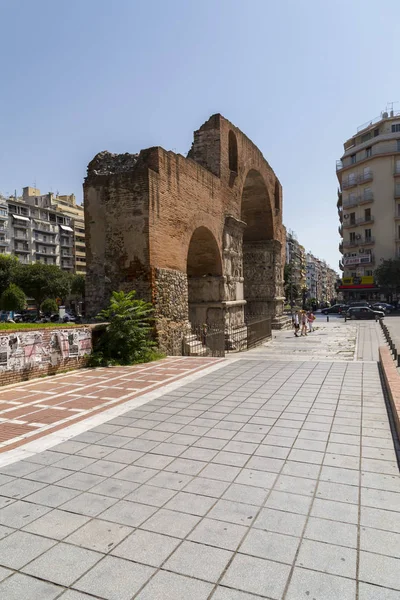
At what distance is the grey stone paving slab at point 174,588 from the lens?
2225 millimetres

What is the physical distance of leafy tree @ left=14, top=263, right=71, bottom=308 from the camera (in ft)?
135

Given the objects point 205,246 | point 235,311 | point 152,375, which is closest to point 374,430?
point 152,375

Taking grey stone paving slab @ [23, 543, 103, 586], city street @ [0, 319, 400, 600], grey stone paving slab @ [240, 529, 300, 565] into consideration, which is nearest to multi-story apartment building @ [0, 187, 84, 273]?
city street @ [0, 319, 400, 600]

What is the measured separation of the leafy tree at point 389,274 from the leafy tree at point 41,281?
32391mm

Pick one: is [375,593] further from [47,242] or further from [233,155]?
[47,242]

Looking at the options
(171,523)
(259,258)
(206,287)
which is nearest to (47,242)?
(259,258)

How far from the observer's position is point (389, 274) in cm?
4125

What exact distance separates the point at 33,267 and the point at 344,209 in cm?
3439

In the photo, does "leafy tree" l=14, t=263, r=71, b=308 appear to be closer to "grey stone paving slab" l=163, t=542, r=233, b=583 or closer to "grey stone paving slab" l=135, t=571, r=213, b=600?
"grey stone paving slab" l=163, t=542, r=233, b=583

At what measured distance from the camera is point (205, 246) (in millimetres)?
15711

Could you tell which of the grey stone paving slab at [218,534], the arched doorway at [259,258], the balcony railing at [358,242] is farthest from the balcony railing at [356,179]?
the grey stone paving slab at [218,534]

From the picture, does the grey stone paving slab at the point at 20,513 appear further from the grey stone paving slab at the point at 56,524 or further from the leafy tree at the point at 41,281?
the leafy tree at the point at 41,281

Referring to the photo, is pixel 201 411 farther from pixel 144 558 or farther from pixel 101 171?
pixel 101 171

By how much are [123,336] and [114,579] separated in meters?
7.74
